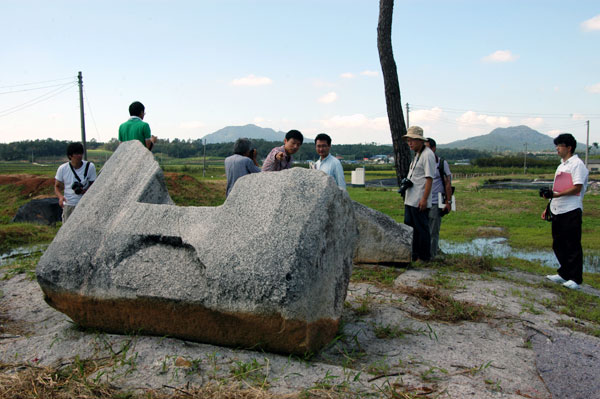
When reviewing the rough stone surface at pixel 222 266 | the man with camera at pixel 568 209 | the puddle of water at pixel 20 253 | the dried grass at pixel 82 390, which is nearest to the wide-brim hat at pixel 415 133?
the man with camera at pixel 568 209

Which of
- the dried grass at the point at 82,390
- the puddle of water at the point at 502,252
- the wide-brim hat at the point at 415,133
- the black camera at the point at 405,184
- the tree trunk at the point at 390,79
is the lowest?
the puddle of water at the point at 502,252

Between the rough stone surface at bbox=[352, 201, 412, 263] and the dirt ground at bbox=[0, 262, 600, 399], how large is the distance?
1.88m

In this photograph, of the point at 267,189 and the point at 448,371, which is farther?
the point at 267,189

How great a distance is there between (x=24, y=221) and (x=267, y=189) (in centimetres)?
1219

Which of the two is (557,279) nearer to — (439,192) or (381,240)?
(439,192)

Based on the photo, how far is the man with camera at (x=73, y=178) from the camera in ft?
21.9

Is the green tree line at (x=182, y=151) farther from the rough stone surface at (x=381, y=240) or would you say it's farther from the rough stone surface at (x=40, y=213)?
the rough stone surface at (x=381, y=240)

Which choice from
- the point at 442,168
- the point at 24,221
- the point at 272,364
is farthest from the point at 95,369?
the point at 24,221

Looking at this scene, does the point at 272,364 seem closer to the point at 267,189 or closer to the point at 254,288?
the point at 254,288

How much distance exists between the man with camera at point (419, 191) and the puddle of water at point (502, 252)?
211 centimetres

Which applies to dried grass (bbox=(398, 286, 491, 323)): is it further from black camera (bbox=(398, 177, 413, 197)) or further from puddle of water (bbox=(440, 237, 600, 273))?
puddle of water (bbox=(440, 237, 600, 273))

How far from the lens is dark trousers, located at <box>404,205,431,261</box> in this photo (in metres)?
7.09

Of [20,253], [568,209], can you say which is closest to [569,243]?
[568,209]

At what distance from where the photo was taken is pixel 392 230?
709 centimetres
